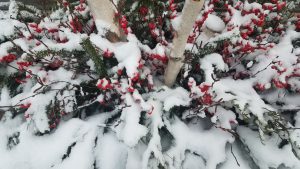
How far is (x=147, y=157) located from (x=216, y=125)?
0.51 meters

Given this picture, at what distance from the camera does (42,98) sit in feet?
6.07

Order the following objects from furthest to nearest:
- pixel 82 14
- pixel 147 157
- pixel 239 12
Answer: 1. pixel 82 14
2. pixel 239 12
3. pixel 147 157

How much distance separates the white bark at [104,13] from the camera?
5.48 ft

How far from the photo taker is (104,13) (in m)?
1.71

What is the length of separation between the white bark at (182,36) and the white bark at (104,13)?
43 cm

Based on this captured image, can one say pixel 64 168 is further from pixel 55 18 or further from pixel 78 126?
pixel 55 18

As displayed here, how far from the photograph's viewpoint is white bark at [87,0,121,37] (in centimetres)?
167

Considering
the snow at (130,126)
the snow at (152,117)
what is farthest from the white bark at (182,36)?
the snow at (130,126)

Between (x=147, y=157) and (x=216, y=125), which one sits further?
(x=216, y=125)

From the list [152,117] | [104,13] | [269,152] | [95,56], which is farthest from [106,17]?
[269,152]

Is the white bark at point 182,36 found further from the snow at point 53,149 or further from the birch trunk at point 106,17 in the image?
the snow at point 53,149

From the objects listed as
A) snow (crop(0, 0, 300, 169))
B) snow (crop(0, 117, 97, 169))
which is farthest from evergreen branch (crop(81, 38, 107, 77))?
snow (crop(0, 117, 97, 169))

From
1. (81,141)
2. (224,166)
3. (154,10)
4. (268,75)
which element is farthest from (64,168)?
(268,75)

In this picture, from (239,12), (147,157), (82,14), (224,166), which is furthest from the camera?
(82,14)
